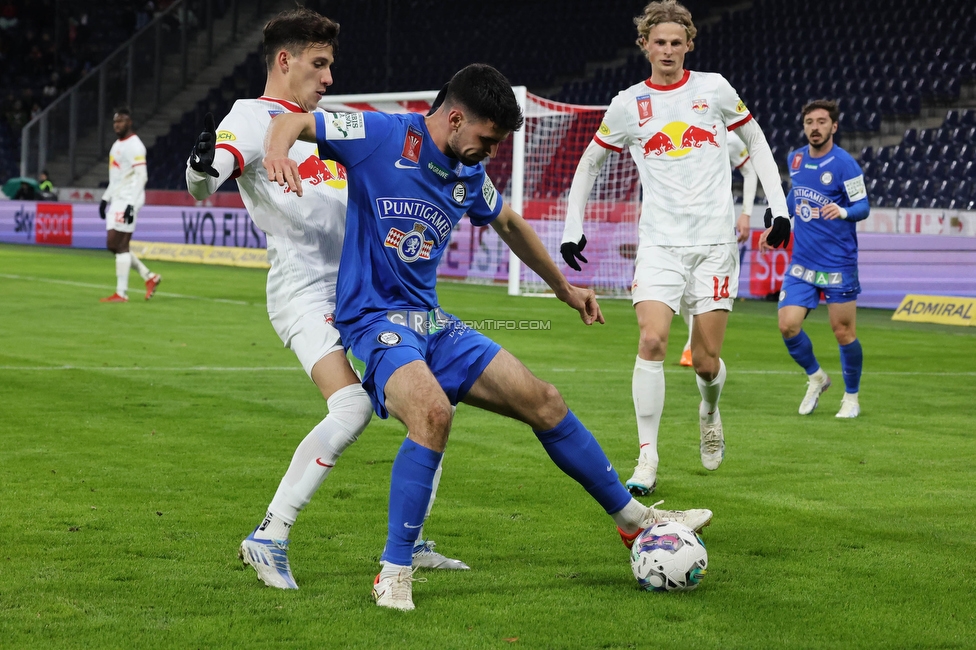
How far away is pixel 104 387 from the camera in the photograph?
827 cm

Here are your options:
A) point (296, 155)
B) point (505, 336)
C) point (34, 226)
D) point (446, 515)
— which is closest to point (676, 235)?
point (446, 515)

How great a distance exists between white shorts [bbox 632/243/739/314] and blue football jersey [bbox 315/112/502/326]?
215 cm

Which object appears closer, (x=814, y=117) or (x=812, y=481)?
(x=812, y=481)

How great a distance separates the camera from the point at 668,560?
12.7ft

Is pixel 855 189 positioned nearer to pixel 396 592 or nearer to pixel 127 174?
pixel 396 592

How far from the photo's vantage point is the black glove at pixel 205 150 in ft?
11.8

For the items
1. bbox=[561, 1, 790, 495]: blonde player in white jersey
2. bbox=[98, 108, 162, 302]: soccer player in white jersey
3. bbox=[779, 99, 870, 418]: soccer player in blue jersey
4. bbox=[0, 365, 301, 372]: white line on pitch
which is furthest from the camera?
bbox=[98, 108, 162, 302]: soccer player in white jersey

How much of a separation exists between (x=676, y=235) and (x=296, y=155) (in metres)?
2.34

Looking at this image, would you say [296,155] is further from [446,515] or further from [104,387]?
[104,387]

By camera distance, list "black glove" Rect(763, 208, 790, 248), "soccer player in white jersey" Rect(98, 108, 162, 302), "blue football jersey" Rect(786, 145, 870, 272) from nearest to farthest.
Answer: "black glove" Rect(763, 208, 790, 248), "blue football jersey" Rect(786, 145, 870, 272), "soccer player in white jersey" Rect(98, 108, 162, 302)

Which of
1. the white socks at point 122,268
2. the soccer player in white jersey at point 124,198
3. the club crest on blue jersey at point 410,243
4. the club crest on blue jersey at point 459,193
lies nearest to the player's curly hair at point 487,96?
the club crest on blue jersey at point 459,193

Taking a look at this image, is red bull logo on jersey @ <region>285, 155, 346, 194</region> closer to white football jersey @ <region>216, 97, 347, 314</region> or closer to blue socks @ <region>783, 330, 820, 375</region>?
white football jersey @ <region>216, 97, 347, 314</region>

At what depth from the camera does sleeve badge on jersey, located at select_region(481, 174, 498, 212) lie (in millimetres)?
4102

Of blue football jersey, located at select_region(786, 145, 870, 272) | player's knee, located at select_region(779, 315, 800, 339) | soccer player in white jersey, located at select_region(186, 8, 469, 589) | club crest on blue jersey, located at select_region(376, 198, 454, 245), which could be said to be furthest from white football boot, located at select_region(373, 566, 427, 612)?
blue football jersey, located at select_region(786, 145, 870, 272)
